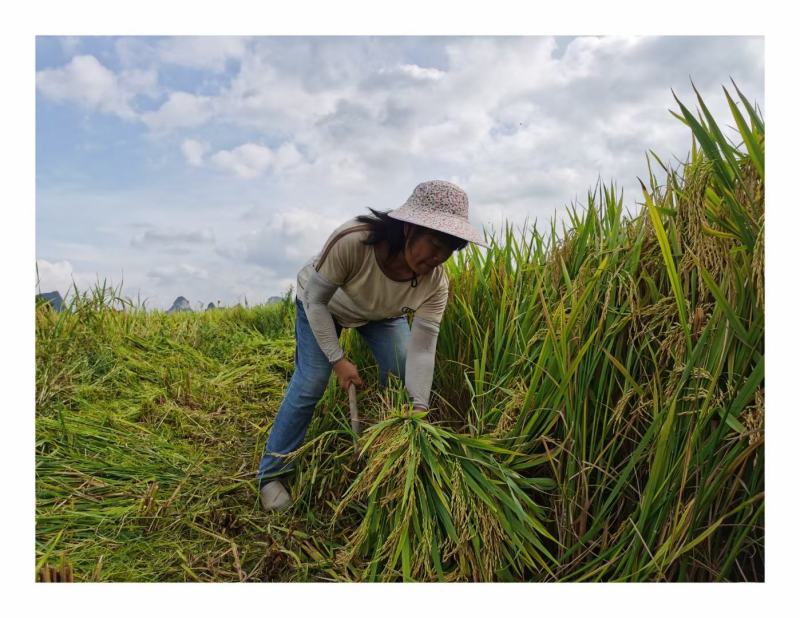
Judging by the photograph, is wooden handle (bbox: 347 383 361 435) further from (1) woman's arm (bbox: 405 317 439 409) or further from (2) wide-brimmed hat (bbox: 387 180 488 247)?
(2) wide-brimmed hat (bbox: 387 180 488 247)

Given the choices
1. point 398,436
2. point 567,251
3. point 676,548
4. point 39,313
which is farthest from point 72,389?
point 676,548

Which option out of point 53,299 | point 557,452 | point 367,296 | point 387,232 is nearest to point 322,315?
point 367,296

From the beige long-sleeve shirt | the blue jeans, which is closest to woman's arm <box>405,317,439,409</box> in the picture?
the beige long-sleeve shirt

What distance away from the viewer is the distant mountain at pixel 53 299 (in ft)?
12.7

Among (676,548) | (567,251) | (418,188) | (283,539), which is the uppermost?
(418,188)

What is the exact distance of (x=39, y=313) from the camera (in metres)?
3.78

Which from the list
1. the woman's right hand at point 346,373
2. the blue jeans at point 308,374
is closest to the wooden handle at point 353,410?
the woman's right hand at point 346,373

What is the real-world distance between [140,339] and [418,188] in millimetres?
2961

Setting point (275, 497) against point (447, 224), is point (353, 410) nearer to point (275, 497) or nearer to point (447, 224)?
point (275, 497)

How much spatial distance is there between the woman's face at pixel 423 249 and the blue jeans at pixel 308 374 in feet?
1.62

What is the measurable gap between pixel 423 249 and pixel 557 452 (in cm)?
76

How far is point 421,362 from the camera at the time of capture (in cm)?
214

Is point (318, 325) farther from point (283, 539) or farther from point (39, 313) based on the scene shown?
point (39, 313)

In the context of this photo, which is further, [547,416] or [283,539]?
[283,539]
